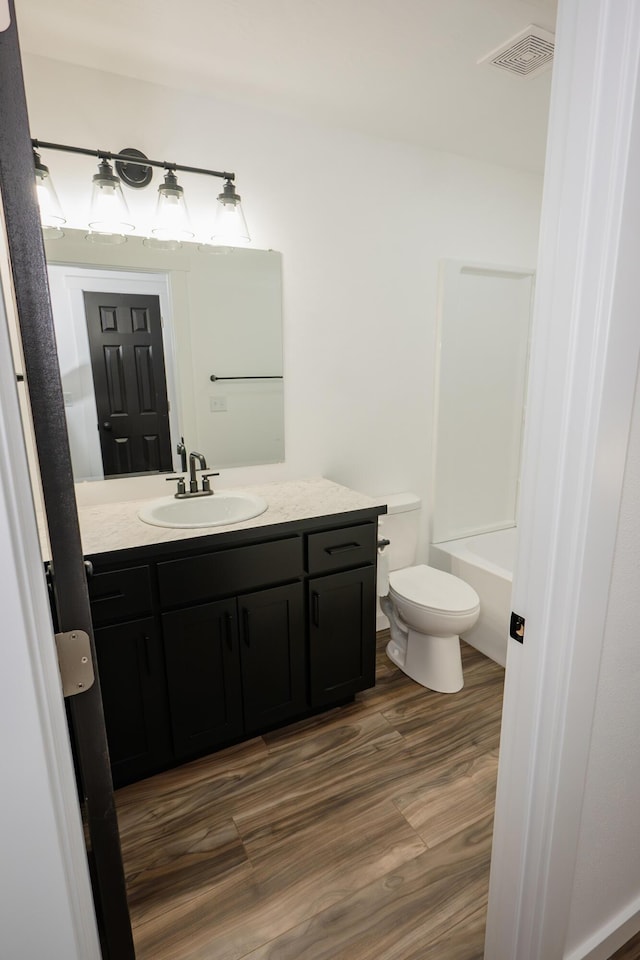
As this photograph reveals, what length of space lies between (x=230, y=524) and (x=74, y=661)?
1108 millimetres

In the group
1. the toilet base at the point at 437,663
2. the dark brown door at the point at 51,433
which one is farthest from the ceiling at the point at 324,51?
the toilet base at the point at 437,663

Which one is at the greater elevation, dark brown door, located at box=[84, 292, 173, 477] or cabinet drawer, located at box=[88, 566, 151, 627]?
dark brown door, located at box=[84, 292, 173, 477]

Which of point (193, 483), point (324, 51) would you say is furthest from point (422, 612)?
point (324, 51)

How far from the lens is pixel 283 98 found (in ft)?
6.42

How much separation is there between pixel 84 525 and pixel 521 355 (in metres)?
2.58

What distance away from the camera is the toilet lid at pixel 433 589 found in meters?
2.25

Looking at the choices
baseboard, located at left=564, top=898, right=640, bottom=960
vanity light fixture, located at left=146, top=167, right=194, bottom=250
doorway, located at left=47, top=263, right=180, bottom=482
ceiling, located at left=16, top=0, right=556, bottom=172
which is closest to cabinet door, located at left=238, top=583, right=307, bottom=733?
doorway, located at left=47, top=263, right=180, bottom=482

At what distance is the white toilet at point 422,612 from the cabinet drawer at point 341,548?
0.26 metres

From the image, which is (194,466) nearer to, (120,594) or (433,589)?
(120,594)

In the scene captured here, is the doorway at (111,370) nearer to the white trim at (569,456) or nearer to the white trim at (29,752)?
the white trim at (29,752)

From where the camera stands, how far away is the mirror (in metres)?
1.89

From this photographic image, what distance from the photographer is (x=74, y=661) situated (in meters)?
0.68

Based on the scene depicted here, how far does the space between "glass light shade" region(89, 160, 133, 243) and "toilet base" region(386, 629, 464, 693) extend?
2123 mm

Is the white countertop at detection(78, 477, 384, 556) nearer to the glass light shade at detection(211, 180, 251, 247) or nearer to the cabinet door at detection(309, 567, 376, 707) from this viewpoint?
the cabinet door at detection(309, 567, 376, 707)
